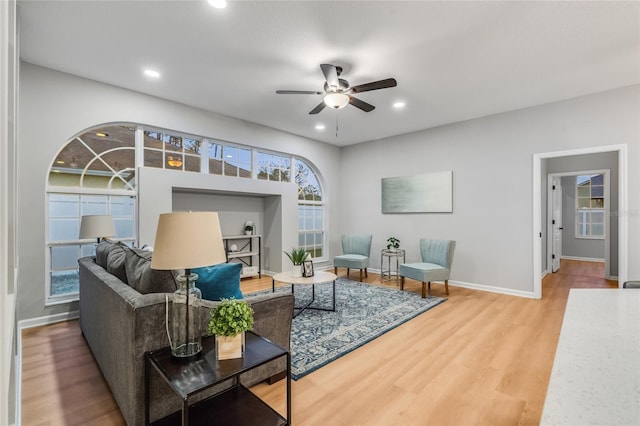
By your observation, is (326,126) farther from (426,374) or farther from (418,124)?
(426,374)

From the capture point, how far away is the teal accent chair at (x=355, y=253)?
17.8 ft

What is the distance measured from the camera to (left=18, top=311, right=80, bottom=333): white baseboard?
3193 millimetres

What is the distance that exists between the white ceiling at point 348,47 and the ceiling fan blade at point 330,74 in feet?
0.59

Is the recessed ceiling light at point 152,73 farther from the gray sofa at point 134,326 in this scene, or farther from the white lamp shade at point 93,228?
the gray sofa at point 134,326

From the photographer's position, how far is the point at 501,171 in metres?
4.65

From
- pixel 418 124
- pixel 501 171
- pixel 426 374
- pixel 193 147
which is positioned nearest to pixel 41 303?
pixel 193 147

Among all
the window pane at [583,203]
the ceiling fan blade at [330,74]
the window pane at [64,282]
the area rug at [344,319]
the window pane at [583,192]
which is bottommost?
the area rug at [344,319]

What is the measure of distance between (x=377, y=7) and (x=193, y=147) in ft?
11.5

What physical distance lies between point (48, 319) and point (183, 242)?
3.18 m

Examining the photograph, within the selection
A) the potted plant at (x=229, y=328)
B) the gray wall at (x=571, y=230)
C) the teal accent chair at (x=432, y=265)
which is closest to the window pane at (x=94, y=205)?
the potted plant at (x=229, y=328)

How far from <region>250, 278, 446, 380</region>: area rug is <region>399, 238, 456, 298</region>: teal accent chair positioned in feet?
0.92

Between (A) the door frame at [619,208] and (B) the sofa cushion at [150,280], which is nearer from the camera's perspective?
(B) the sofa cushion at [150,280]

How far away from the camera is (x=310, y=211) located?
259 inches

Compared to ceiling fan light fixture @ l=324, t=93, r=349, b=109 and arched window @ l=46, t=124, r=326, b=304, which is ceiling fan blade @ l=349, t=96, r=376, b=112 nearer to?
ceiling fan light fixture @ l=324, t=93, r=349, b=109
